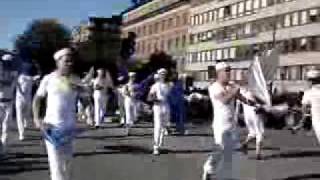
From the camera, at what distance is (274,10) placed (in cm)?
8394

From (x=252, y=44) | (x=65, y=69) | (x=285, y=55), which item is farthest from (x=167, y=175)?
(x=252, y=44)

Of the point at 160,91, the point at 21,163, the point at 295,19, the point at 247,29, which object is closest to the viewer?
the point at 21,163

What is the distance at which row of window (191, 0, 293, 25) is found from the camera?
3442 inches

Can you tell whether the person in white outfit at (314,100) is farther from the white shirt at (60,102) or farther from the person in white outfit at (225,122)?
the white shirt at (60,102)

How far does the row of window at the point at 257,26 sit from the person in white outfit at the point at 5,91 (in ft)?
208

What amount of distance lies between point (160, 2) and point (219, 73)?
4615 inches

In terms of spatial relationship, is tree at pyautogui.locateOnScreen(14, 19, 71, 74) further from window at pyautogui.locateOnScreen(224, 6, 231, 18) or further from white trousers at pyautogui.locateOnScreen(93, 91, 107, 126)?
white trousers at pyautogui.locateOnScreen(93, 91, 107, 126)

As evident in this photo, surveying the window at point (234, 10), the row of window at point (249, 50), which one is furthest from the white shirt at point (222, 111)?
the window at point (234, 10)

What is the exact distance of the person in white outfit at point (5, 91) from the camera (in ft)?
47.8

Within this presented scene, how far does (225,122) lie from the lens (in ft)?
35.4

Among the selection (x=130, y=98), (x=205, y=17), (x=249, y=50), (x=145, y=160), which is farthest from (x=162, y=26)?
(x=145, y=160)

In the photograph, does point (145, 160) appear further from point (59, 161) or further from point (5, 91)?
point (59, 161)

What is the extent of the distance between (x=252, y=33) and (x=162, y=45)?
34.2m

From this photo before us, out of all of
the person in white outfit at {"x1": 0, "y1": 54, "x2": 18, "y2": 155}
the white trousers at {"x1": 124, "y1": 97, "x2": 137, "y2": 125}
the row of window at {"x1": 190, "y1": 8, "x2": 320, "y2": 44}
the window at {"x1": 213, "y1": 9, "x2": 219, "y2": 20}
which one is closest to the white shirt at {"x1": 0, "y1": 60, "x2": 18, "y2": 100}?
the person in white outfit at {"x1": 0, "y1": 54, "x2": 18, "y2": 155}
